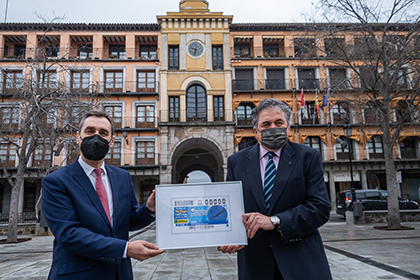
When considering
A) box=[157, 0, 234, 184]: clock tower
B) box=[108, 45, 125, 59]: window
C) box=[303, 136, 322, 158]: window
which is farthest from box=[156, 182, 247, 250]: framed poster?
box=[108, 45, 125, 59]: window

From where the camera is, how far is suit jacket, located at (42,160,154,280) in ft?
6.31

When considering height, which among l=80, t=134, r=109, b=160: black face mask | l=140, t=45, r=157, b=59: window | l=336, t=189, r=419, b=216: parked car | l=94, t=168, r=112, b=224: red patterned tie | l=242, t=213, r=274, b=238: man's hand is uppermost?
l=140, t=45, r=157, b=59: window

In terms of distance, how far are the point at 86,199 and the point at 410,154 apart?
112ft

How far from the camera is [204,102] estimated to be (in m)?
27.0

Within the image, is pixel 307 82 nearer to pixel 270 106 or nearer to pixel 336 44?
pixel 336 44

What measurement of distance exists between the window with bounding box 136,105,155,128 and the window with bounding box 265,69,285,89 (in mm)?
11713

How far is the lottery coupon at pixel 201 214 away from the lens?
215 cm

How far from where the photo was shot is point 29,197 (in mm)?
26969

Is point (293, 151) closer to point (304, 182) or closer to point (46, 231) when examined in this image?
point (304, 182)

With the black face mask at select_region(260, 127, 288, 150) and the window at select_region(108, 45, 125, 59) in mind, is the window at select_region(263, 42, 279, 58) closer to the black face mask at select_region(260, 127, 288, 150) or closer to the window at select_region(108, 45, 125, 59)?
the window at select_region(108, 45, 125, 59)

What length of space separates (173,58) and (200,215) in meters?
27.0

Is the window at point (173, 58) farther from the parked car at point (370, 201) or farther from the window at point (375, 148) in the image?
the window at point (375, 148)

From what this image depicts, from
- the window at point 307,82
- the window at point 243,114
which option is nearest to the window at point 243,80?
the window at point 243,114

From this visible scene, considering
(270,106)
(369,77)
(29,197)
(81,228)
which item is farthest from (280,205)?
(29,197)
